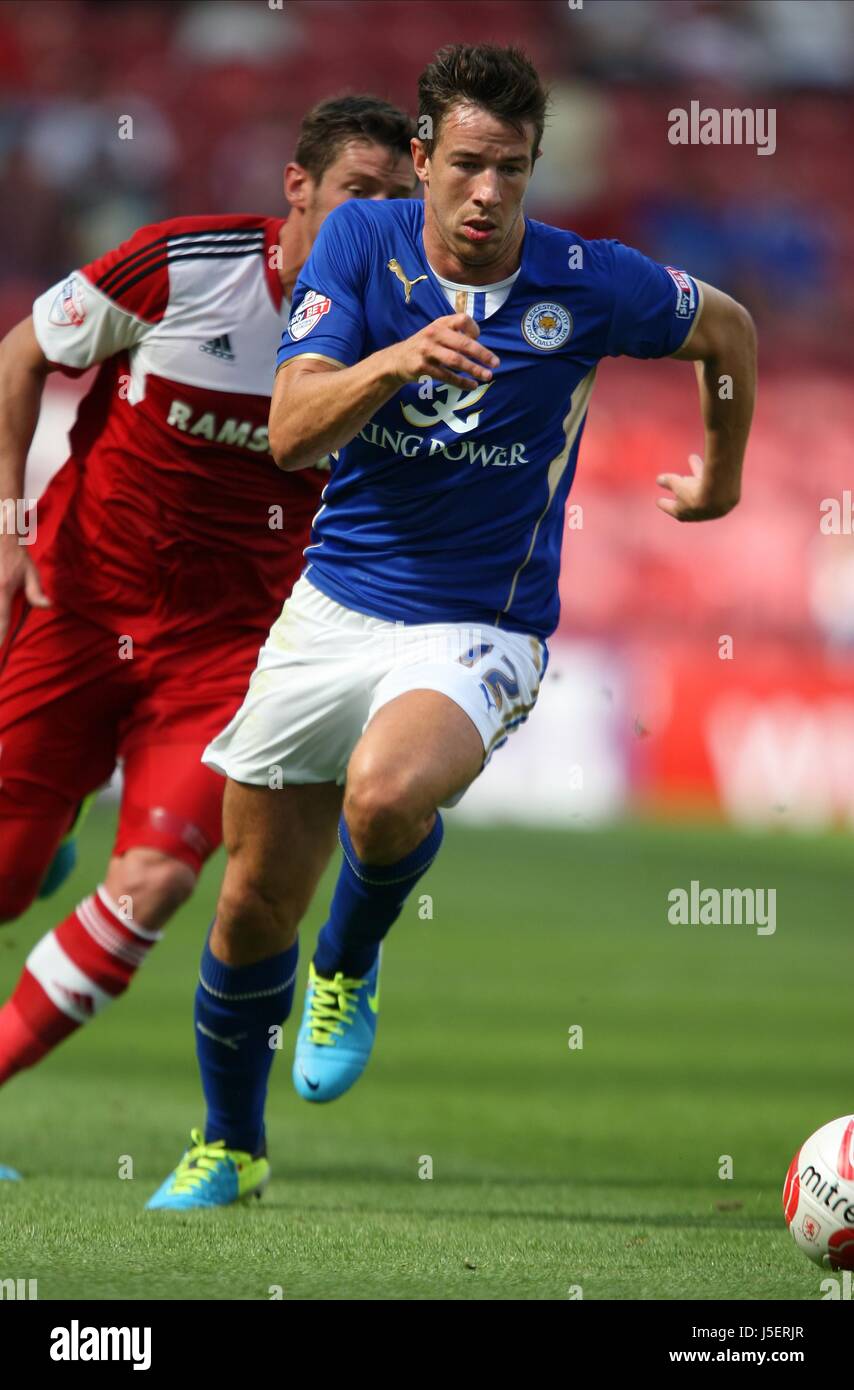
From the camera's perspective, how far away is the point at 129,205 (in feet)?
66.2

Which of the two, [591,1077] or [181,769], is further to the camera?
[591,1077]

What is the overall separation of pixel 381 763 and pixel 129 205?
16.9m

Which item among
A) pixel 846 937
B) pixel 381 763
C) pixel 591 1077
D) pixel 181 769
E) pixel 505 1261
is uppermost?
pixel 381 763

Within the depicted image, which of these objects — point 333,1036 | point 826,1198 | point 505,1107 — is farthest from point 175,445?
point 505,1107

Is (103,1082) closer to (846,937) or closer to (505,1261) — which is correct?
(505,1261)

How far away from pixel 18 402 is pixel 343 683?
1.56 m

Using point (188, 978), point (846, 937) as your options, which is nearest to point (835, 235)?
point (846, 937)

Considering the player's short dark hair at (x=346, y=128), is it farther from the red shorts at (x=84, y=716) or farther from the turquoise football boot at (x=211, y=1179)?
the turquoise football boot at (x=211, y=1179)

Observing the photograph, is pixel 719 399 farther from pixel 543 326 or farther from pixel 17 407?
pixel 17 407

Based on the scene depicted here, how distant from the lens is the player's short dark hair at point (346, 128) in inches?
210

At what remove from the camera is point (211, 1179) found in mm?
5125

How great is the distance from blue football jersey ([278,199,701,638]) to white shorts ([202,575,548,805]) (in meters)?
0.06
